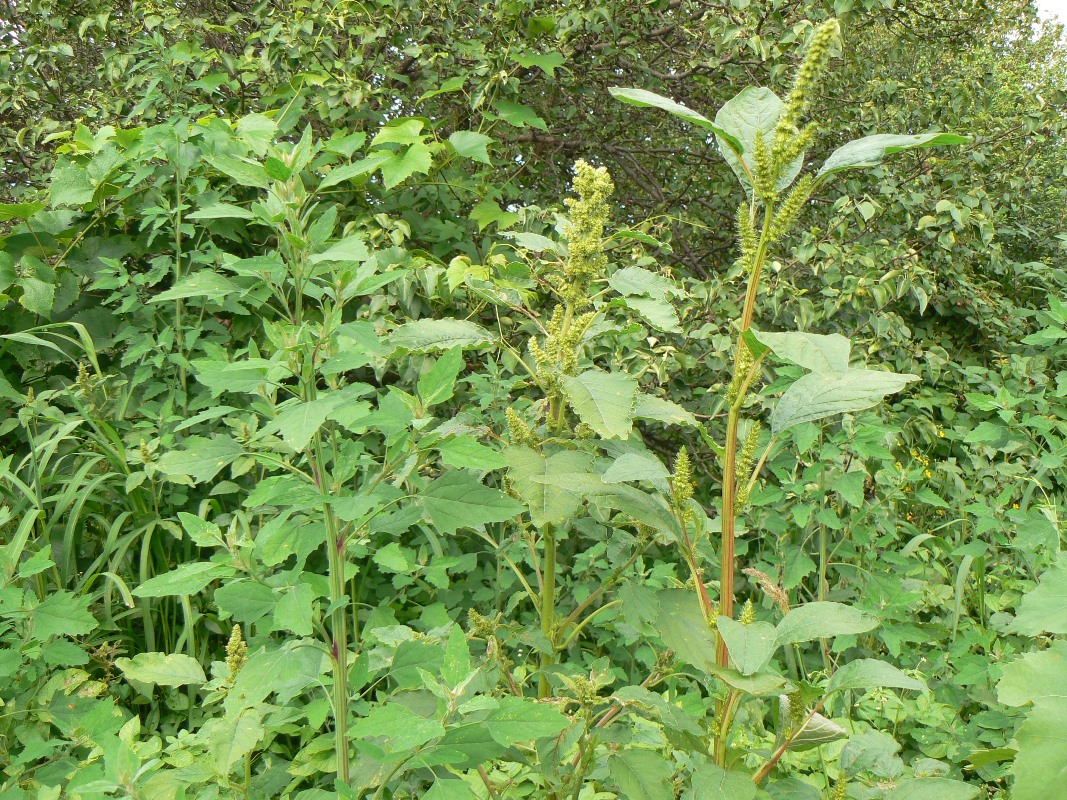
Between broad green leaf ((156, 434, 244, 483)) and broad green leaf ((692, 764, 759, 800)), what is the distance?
730 mm

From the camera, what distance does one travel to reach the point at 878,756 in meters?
1.16

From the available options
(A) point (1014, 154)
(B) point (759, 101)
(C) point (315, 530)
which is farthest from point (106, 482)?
(A) point (1014, 154)

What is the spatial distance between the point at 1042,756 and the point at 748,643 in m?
0.29

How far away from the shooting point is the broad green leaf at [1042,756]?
758 millimetres

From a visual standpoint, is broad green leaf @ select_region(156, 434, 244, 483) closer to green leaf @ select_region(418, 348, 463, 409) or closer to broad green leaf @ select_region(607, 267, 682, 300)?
green leaf @ select_region(418, 348, 463, 409)

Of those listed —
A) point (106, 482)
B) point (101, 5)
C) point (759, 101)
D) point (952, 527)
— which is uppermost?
point (101, 5)

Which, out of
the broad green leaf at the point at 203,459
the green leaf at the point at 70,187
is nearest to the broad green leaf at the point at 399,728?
the broad green leaf at the point at 203,459

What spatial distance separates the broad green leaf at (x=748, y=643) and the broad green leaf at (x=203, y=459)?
68cm

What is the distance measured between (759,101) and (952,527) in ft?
8.25

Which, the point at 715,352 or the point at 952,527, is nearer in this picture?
the point at 715,352

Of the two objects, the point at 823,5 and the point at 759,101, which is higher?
the point at 823,5

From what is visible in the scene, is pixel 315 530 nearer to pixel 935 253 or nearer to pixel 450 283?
pixel 450 283

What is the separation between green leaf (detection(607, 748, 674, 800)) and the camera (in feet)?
3.42

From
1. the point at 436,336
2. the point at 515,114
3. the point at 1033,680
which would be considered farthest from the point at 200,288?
the point at 515,114
